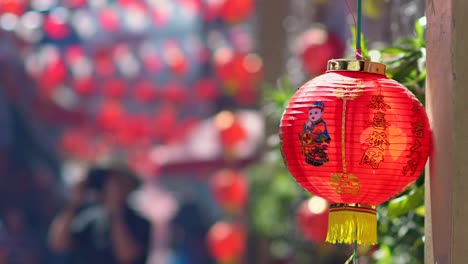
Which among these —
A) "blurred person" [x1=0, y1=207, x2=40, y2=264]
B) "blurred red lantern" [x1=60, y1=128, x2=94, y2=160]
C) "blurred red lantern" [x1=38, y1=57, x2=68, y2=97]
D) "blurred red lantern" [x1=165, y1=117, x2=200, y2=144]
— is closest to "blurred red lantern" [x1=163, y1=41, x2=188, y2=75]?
"blurred red lantern" [x1=165, y1=117, x2=200, y2=144]

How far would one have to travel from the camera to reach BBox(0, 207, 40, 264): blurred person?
1211cm

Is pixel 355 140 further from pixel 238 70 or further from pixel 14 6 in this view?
pixel 14 6

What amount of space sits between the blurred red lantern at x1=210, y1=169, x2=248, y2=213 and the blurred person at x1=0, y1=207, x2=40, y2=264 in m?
2.21

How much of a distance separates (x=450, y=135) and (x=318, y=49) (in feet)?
20.8

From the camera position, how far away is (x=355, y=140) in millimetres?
3838

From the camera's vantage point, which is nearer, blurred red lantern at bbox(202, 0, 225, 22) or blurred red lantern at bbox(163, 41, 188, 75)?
blurred red lantern at bbox(202, 0, 225, 22)

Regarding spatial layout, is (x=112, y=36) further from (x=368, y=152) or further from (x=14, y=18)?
(x=368, y=152)

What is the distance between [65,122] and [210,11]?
11.4 ft

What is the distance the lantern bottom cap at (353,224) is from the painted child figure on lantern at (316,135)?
0.23 metres

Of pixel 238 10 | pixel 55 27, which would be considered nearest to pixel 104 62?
pixel 55 27

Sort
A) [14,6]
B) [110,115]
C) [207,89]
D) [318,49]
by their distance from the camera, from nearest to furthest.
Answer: [318,49]
[14,6]
[207,89]
[110,115]

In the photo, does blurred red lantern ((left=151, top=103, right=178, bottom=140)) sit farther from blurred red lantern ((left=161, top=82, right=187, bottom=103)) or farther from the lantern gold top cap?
the lantern gold top cap

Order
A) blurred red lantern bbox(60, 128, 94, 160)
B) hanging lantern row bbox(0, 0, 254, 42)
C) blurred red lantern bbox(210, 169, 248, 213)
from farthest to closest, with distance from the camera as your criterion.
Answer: blurred red lantern bbox(60, 128, 94, 160) < hanging lantern row bbox(0, 0, 254, 42) < blurred red lantern bbox(210, 169, 248, 213)

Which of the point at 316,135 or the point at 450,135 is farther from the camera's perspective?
the point at 316,135
